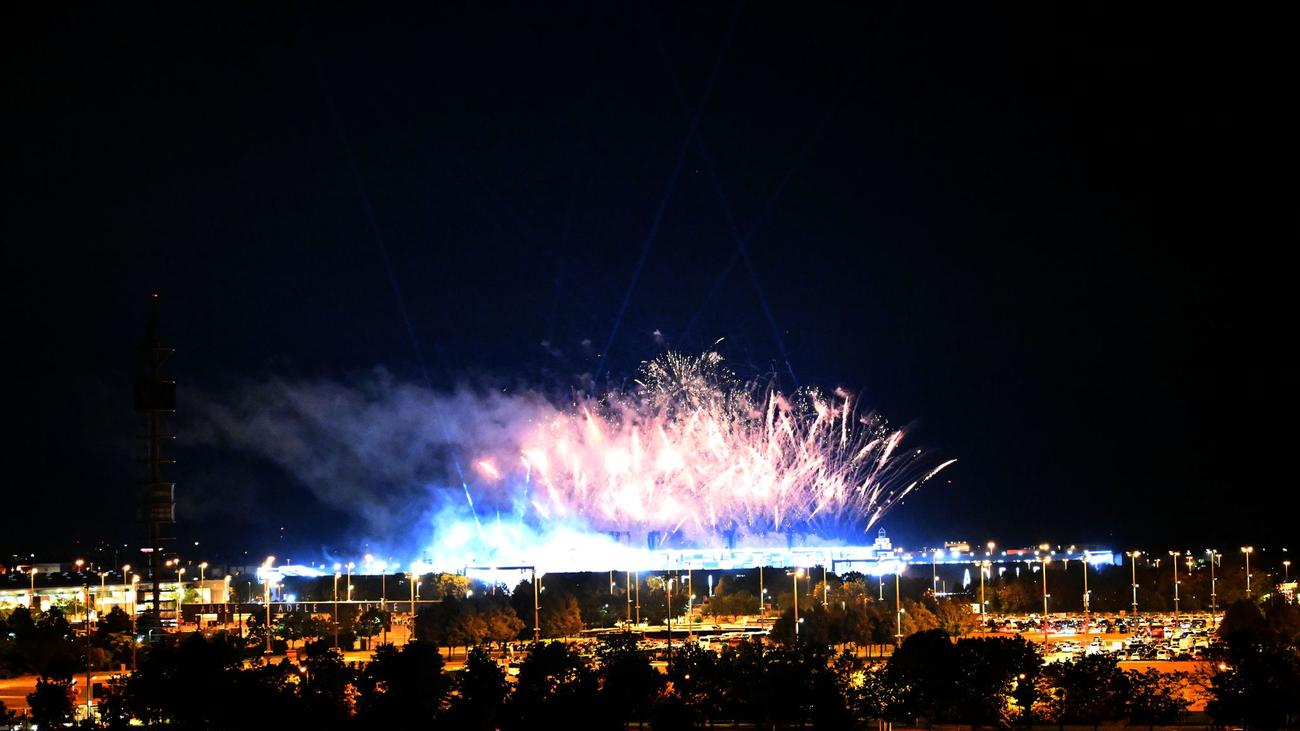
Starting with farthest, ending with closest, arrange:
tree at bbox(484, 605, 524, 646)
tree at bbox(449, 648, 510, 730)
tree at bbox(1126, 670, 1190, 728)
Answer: tree at bbox(484, 605, 524, 646), tree at bbox(1126, 670, 1190, 728), tree at bbox(449, 648, 510, 730)

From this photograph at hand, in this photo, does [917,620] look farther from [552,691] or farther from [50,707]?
[50,707]

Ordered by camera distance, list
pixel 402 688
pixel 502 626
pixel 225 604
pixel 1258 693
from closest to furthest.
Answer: pixel 402 688, pixel 1258 693, pixel 502 626, pixel 225 604

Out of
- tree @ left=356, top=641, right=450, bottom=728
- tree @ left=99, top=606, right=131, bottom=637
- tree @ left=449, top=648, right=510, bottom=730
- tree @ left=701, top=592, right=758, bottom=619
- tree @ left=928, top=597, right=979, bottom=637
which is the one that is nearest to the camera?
tree @ left=449, top=648, right=510, bottom=730

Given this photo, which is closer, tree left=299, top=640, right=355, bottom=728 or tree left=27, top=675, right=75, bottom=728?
tree left=299, top=640, right=355, bottom=728

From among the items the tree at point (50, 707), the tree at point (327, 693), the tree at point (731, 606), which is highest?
the tree at point (327, 693)

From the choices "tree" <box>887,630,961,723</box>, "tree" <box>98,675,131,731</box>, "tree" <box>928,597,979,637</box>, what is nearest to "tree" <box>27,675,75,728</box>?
"tree" <box>98,675,131,731</box>

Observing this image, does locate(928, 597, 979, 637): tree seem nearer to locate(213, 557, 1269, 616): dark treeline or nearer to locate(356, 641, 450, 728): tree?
locate(213, 557, 1269, 616): dark treeline

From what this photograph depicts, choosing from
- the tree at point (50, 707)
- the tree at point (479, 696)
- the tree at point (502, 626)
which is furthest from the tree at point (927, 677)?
the tree at point (502, 626)

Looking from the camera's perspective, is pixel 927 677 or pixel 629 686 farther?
pixel 927 677

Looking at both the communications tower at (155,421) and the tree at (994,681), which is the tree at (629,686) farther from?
the communications tower at (155,421)

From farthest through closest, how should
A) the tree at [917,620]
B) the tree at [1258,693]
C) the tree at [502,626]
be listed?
the tree at [502,626] → the tree at [917,620] → the tree at [1258,693]

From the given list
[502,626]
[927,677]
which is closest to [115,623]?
[502,626]

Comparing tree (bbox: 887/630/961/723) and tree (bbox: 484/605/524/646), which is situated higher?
tree (bbox: 887/630/961/723)

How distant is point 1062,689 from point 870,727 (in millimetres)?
3594
